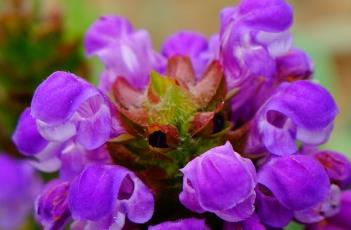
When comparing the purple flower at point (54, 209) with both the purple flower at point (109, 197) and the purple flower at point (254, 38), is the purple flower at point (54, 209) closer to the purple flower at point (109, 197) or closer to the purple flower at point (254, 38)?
the purple flower at point (109, 197)

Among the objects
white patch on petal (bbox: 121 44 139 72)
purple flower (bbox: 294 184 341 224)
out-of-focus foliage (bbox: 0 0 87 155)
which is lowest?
out-of-focus foliage (bbox: 0 0 87 155)

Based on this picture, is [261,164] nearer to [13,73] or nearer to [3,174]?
Result: [13,73]

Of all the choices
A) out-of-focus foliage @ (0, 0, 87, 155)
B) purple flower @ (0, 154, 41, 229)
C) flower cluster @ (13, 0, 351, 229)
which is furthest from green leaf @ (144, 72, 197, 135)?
purple flower @ (0, 154, 41, 229)

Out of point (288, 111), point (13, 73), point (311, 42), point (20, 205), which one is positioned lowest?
point (20, 205)

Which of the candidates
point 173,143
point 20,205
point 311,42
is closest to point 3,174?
point 20,205

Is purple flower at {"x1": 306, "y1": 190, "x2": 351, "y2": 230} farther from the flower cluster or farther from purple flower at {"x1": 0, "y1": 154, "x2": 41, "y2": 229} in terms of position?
purple flower at {"x1": 0, "y1": 154, "x2": 41, "y2": 229}

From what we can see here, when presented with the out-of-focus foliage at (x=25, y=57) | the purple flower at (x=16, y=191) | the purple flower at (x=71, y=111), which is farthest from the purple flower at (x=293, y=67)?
the purple flower at (x=16, y=191)
